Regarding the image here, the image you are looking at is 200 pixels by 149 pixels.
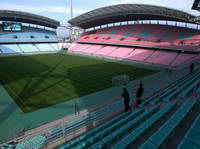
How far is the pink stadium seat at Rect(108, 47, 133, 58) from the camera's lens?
31.2 m

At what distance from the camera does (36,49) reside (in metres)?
41.8

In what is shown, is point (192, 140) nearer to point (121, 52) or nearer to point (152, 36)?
point (121, 52)

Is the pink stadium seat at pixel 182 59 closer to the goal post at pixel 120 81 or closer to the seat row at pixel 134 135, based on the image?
the goal post at pixel 120 81

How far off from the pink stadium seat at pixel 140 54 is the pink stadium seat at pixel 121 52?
139 centimetres

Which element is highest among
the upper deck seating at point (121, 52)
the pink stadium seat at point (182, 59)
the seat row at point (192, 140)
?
the upper deck seating at point (121, 52)

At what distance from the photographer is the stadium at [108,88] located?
4.74m

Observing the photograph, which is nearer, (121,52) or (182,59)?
(182,59)

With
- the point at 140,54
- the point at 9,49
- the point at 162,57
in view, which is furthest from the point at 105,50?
the point at 9,49

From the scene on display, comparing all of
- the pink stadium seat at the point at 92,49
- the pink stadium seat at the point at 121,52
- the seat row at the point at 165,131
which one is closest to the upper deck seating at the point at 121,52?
the pink stadium seat at the point at 121,52

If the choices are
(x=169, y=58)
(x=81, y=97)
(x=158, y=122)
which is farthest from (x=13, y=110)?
(x=169, y=58)

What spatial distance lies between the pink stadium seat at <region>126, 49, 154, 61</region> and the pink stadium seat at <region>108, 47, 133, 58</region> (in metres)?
1.39

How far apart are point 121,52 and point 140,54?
5028 mm

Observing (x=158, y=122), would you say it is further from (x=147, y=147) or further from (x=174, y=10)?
(x=174, y=10)

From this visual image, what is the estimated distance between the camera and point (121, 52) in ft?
107
